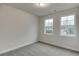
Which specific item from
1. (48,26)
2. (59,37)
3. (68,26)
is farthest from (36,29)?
(68,26)

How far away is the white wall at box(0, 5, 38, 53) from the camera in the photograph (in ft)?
10.9

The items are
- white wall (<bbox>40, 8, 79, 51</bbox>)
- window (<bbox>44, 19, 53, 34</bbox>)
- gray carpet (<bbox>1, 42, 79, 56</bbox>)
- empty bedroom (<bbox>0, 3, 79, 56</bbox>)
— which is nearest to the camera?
gray carpet (<bbox>1, 42, 79, 56</bbox>)

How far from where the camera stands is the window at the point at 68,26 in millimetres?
3855

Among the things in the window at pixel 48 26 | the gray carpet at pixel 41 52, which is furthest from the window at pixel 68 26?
the gray carpet at pixel 41 52

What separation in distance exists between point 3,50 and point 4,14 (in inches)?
68.1

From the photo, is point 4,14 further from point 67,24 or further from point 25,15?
point 67,24

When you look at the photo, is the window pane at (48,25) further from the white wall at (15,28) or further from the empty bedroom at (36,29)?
the white wall at (15,28)

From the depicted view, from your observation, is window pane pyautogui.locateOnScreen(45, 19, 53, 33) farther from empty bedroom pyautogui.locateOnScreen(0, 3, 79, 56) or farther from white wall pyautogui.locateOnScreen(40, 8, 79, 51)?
white wall pyautogui.locateOnScreen(40, 8, 79, 51)

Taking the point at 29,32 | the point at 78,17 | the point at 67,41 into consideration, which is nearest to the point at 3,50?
the point at 29,32

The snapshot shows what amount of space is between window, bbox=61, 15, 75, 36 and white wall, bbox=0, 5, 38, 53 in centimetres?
224

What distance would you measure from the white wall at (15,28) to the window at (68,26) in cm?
224

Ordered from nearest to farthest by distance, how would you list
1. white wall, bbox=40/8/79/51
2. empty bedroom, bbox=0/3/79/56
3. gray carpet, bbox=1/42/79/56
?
gray carpet, bbox=1/42/79/56 → empty bedroom, bbox=0/3/79/56 → white wall, bbox=40/8/79/51

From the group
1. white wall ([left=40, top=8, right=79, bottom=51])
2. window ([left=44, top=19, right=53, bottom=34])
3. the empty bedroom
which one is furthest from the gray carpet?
window ([left=44, top=19, right=53, bottom=34])

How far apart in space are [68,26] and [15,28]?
3054 millimetres
